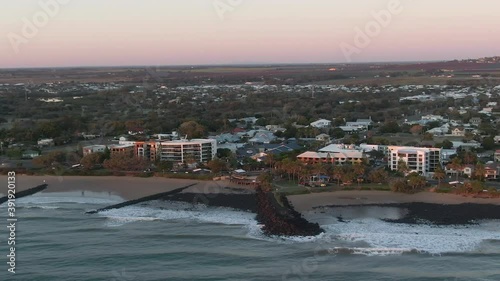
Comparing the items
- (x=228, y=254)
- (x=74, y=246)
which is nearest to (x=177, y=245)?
(x=228, y=254)

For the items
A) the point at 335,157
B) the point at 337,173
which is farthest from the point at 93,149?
the point at 337,173

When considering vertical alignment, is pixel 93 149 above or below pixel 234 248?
above

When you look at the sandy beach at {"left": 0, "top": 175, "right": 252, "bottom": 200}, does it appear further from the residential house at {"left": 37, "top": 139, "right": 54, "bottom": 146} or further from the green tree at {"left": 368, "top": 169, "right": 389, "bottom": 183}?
the residential house at {"left": 37, "top": 139, "right": 54, "bottom": 146}

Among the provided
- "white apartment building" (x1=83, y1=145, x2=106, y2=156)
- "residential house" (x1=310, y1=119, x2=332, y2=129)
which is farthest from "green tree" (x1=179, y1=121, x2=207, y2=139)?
"residential house" (x1=310, y1=119, x2=332, y2=129)

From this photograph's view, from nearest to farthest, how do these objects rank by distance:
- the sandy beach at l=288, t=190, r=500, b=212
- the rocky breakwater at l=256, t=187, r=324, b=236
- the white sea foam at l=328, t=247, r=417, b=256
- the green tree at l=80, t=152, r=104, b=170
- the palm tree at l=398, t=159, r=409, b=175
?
the white sea foam at l=328, t=247, r=417, b=256
the rocky breakwater at l=256, t=187, r=324, b=236
the sandy beach at l=288, t=190, r=500, b=212
the palm tree at l=398, t=159, r=409, b=175
the green tree at l=80, t=152, r=104, b=170

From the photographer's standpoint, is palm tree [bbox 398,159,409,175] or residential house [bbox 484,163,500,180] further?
palm tree [bbox 398,159,409,175]

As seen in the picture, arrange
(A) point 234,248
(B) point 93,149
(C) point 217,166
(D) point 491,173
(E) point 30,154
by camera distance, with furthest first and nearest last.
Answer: (E) point 30,154 < (B) point 93,149 < (C) point 217,166 < (D) point 491,173 < (A) point 234,248

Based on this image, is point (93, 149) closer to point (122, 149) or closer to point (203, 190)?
point (122, 149)
